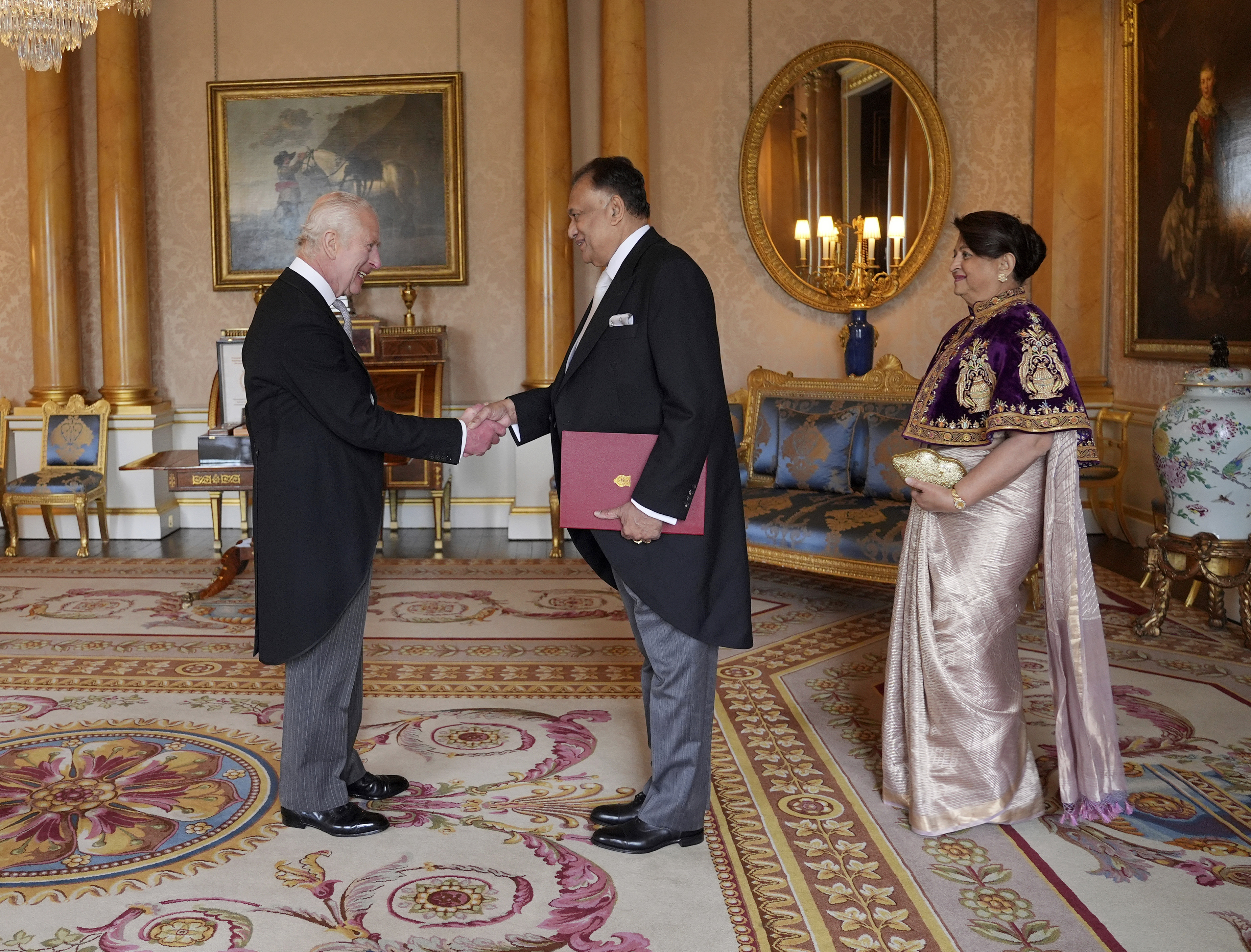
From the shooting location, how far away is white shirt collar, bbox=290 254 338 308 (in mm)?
2779

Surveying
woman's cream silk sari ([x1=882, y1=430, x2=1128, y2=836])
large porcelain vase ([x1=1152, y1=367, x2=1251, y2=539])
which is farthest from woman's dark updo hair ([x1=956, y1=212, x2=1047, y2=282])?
large porcelain vase ([x1=1152, y1=367, x2=1251, y2=539])

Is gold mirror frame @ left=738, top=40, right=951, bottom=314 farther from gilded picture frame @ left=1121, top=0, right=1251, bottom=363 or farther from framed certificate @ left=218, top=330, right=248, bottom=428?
framed certificate @ left=218, top=330, right=248, bottom=428

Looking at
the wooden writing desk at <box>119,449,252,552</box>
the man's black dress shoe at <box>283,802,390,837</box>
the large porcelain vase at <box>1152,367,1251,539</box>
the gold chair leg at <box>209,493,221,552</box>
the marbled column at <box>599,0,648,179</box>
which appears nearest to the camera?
the man's black dress shoe at <box>283,802,390,837</box>

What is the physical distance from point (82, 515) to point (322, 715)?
4.92 meters

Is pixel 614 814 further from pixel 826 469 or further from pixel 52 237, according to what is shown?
pixel 52 237

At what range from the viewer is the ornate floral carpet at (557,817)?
2430mm

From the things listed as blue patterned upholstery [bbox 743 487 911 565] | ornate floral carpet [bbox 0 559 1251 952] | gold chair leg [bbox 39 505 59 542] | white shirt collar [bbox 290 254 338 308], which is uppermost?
white shirt collar [bbox 290 254 338 308]

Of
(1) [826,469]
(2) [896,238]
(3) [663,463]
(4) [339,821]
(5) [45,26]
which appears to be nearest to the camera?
(3) [663,463]

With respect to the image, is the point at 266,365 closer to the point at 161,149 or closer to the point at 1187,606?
the point at 1187,606

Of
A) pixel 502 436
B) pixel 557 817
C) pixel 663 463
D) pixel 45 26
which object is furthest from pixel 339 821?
pixel 45 26

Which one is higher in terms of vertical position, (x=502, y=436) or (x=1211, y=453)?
(x=502, y=436)

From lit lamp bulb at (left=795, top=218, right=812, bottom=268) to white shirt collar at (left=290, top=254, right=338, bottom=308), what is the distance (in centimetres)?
526

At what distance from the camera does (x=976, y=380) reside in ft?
9.27

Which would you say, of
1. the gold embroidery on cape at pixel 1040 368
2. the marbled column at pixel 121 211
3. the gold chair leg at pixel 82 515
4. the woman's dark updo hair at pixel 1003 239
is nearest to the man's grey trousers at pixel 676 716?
the gold embroidery on cape at pixel 1040 368
